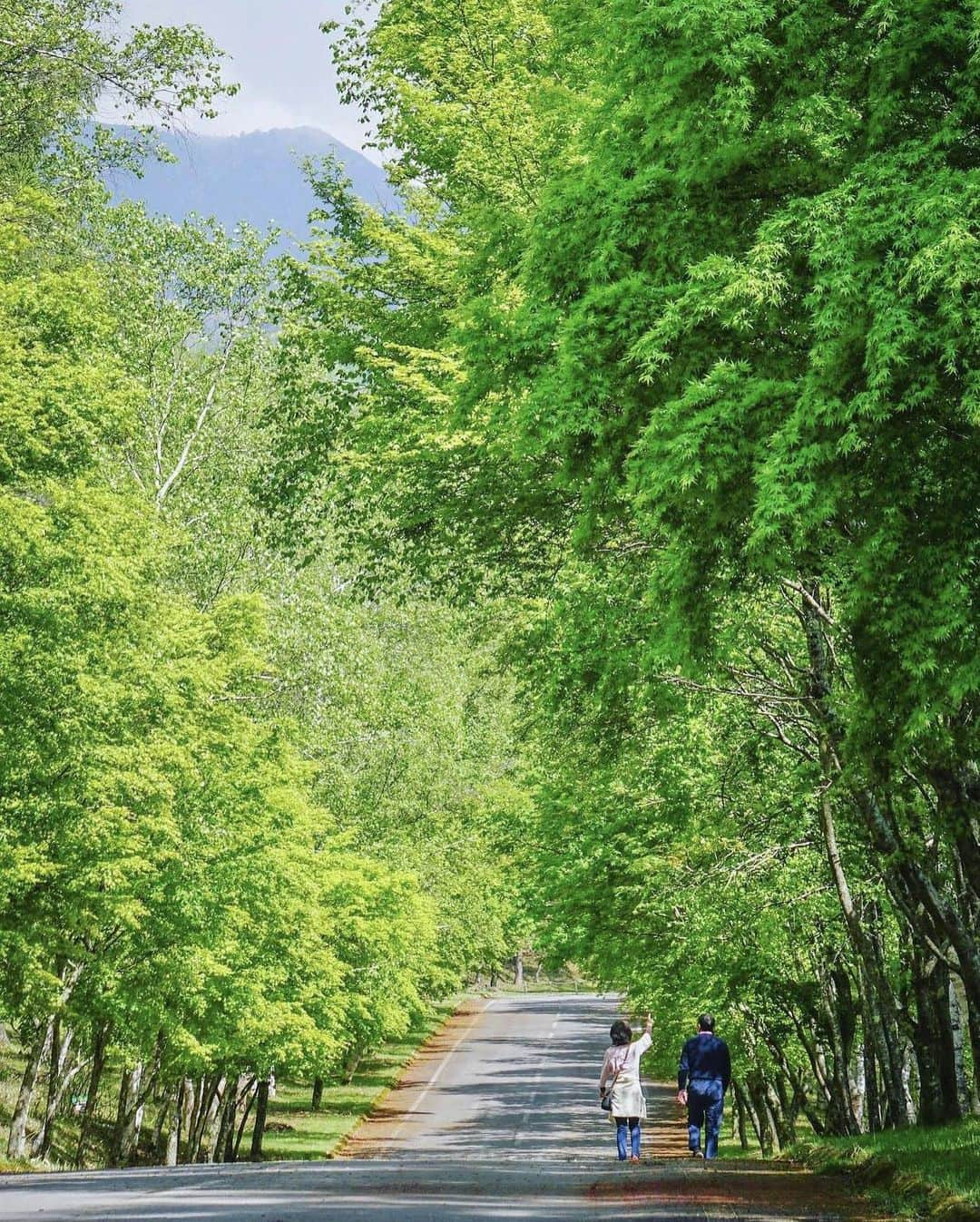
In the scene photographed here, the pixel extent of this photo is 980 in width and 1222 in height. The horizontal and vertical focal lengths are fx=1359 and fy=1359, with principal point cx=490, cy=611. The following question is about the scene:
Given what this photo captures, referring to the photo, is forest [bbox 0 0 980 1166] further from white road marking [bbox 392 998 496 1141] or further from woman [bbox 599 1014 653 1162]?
white road marking [bbox 392 998 496 1141]

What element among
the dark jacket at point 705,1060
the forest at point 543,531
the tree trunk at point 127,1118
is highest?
the forest at point 543,531

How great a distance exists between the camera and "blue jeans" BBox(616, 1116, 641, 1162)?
15.1 m

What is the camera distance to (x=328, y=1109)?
41531mm

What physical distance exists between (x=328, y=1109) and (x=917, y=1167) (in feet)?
110

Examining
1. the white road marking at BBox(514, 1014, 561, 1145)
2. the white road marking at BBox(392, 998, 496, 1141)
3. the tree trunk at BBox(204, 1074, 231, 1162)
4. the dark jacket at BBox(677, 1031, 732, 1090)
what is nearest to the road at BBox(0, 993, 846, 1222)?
the dark jacket at BBox(677, 1031, 732, 1090)

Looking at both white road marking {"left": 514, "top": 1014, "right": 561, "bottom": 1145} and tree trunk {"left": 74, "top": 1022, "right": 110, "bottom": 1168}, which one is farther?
white road marking {"left": 514, "top": 1014, "right": 561, "bottom": 1145}

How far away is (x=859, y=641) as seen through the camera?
820 centimetres

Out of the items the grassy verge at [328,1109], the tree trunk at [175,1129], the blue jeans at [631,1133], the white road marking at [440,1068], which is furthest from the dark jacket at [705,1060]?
the white road marking at [440,1068]

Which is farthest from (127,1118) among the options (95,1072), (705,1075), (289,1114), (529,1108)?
(529,1108)

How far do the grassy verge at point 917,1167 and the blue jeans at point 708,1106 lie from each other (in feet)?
3.48

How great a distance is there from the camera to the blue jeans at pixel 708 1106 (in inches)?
583

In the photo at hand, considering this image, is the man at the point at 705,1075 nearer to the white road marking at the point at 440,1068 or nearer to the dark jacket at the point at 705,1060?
the dark jacket at the point at 705,1060

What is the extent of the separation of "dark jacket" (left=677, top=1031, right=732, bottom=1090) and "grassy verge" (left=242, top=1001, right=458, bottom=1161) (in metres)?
17.2

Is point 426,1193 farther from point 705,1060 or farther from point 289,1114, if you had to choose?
point 289,1114
